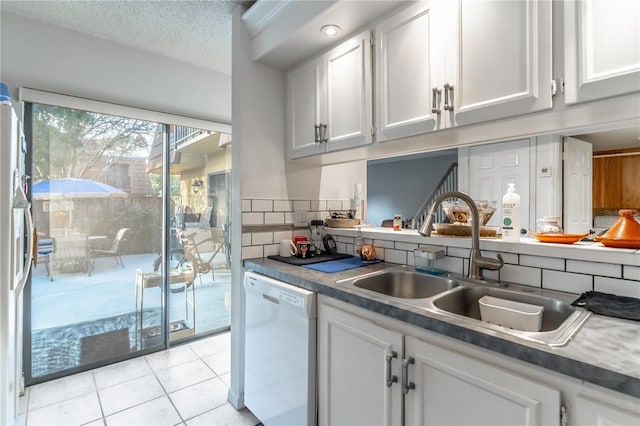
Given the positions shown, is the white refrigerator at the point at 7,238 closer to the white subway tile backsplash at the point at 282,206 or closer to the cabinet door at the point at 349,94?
the white subway tile backsplash at the point at 282,206

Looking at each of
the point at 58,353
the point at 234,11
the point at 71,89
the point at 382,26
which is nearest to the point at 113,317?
the point at 58,353

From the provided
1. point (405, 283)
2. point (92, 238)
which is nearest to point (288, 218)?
point (405, 283)

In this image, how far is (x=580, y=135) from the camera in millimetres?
1549

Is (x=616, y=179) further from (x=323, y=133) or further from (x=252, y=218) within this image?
(x=252, y=218)

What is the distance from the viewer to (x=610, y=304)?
3.41 ft

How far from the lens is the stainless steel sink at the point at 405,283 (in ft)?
4.96

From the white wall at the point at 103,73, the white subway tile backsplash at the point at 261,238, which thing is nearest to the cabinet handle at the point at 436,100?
the white subway tile backsplash at the point at 261,238

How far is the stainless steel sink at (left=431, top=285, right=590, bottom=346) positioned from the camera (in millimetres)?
845

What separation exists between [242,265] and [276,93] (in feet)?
4.07

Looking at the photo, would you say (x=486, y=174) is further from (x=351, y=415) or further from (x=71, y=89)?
(x=71, y=89)

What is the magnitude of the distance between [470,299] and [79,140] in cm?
297

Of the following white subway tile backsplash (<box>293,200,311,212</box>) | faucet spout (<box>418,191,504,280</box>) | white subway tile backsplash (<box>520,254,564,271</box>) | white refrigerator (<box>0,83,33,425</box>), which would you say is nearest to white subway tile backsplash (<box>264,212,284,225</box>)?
white subway tile backsplash (<box>293,200,311,212</box>)

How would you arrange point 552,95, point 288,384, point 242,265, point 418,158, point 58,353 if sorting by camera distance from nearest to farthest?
1. point 552,95
2. point 288,384
3. point 242,265
4. point 58,353
5. point 418,158

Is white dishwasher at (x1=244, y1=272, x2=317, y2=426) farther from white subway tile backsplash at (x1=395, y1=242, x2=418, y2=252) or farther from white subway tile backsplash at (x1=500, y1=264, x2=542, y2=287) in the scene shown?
white subway tile backsplash at (x1=500, y1=264, x2=542, y2=287)
